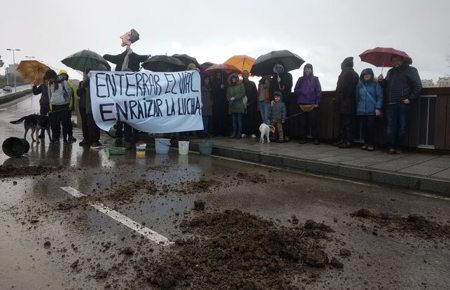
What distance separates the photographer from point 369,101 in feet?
32.6

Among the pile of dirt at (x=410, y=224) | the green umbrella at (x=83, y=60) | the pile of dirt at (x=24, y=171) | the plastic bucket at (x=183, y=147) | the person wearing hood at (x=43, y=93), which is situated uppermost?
the green umbrella at (x=83, y=60)

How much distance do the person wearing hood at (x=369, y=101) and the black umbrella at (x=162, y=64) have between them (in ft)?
17.5

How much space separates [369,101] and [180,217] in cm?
641

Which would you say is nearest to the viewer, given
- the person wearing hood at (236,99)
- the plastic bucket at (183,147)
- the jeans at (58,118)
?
the plastic bucket at (183,147)

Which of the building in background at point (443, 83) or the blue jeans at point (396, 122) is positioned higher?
the building in background at point (443, 83)

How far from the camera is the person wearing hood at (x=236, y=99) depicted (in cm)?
1289

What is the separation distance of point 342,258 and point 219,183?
3.51 meters

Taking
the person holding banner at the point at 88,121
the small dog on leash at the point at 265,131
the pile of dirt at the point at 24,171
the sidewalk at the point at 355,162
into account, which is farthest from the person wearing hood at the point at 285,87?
the pile of dirt at the point at 24,171

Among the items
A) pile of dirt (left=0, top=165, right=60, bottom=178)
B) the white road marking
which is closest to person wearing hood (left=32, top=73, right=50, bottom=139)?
pile of dirt (left=0, top=165, right=60, bottom=178)

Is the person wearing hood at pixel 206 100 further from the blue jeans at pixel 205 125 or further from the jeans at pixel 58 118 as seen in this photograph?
the jeans at pixel 58 118

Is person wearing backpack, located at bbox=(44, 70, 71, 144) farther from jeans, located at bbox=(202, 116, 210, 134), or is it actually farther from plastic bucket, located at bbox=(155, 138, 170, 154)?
jeans, located at bbox=(202, 116, 210, 134)

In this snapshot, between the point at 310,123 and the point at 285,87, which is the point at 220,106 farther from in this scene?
the point at 310,123

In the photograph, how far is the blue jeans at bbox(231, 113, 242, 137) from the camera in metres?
13.2

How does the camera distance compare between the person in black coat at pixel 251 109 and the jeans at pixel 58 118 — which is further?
the person in black coat at pixel 251 109
